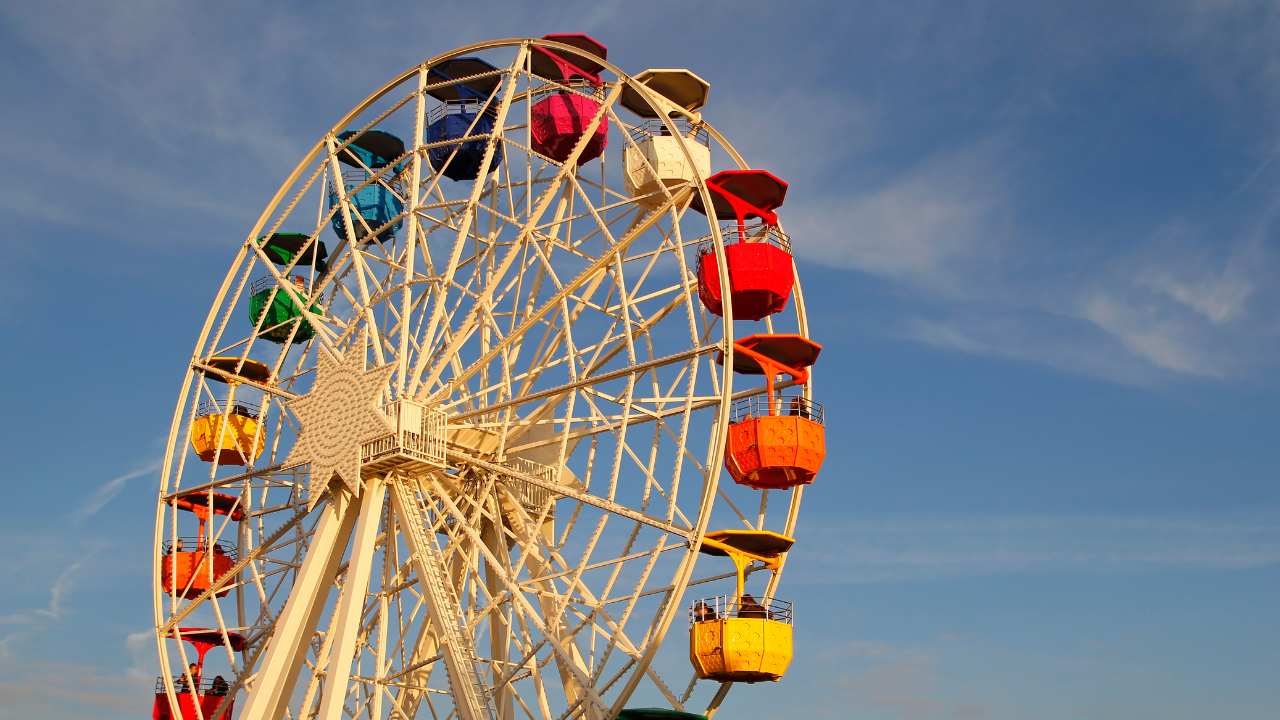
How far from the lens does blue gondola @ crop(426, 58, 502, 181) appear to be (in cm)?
2597

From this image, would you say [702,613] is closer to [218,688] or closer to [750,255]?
[750,255]

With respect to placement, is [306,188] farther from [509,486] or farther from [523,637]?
[523,637]

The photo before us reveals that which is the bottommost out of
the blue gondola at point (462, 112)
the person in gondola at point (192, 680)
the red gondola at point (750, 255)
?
the person in gondola at point (192, 680)

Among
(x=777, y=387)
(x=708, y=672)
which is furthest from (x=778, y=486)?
(x=708, y=672)

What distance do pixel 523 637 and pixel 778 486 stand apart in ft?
16.6

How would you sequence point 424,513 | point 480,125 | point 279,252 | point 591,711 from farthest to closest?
point 279,252, point 480,125, point 424,513, point 591,711

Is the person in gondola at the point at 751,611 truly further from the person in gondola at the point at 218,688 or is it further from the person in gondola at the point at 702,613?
the person in gondola at the point at 218,688

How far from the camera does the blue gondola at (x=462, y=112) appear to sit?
25969 millimetres

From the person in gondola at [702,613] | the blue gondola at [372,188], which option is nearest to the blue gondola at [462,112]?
the blue gondola at [372,188]

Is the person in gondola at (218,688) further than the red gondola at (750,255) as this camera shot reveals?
Yes

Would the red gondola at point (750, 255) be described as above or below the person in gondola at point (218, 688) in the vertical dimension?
above

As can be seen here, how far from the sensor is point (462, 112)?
26594mm

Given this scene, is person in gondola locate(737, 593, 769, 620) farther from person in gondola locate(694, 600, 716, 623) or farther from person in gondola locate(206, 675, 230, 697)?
person in gondola locate(206, 675, 230, 697)

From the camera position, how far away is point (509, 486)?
24203 millimetres
